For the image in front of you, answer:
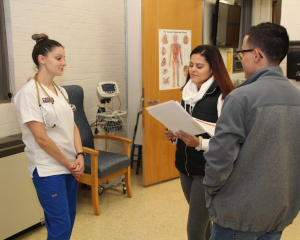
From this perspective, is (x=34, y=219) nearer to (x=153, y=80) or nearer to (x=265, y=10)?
(x=153, y=80)

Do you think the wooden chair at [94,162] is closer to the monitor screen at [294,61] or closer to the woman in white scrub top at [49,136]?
the woman in white scrub top at [49,136]

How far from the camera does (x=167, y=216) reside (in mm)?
2770

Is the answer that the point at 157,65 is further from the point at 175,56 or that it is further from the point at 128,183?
the point at 128,183

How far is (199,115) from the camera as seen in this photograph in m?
1.69

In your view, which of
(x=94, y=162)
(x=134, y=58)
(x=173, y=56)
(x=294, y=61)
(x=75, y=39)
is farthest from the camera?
(x=134, y=58)

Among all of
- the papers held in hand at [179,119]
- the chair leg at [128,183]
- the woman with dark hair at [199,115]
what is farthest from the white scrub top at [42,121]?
the chair leg at [128,183]

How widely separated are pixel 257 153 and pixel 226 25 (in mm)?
3552

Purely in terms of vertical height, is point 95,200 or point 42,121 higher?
point 42,121

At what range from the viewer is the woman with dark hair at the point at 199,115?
1634 millimetres

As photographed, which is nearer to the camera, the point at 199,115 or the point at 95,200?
the point at 199,115

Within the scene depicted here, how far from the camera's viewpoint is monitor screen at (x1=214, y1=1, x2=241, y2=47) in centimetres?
396

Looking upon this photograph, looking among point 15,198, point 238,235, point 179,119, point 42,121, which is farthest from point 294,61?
point 15,198

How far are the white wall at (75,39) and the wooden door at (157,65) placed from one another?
692 mm

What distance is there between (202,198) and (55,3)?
255 centimetres
